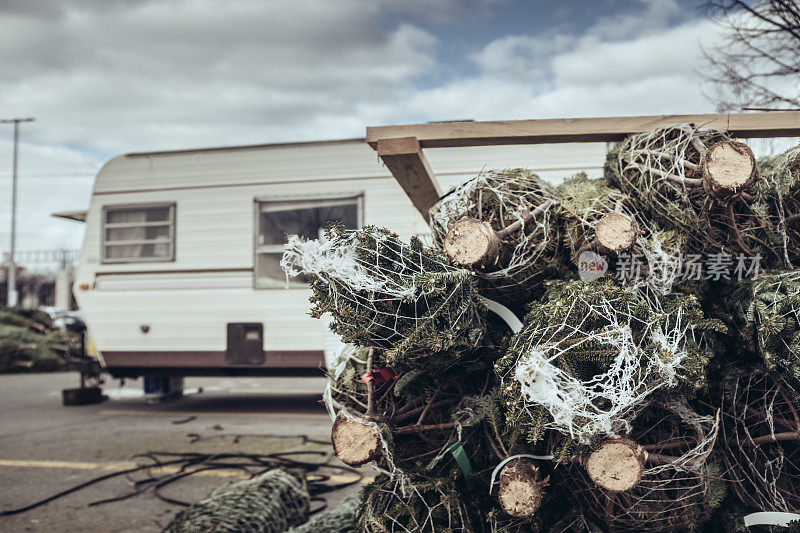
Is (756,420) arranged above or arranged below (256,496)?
above

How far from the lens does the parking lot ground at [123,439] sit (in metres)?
4.80

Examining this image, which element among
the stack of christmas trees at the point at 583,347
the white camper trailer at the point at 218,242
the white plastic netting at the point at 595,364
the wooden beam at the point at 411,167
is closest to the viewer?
the white plastic netting at the point at 595,364

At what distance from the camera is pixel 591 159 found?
25.4 feet

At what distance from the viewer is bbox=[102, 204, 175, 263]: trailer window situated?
29.3 feet

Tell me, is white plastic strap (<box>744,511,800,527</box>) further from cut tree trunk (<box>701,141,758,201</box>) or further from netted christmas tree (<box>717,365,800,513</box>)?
cut tree trunk (<box>701,141,758,201</box>)

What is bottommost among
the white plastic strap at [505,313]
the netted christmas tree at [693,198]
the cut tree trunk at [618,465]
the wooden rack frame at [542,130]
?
the cut tree trunk at [618,465]

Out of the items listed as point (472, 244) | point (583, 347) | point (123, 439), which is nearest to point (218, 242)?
point (123, 439)

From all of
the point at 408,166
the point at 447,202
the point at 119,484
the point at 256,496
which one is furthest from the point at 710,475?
the point at 119,484

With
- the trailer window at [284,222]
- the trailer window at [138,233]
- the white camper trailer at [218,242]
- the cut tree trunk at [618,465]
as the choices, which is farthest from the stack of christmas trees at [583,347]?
the trailer window at [138,233]

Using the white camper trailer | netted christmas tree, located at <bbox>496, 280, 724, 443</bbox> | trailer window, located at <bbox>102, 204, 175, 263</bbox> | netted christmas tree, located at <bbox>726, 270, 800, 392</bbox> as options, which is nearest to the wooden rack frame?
netted christmas tree, located at <bbox>726, 270, 800, 392</bbox>

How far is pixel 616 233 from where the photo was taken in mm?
2475

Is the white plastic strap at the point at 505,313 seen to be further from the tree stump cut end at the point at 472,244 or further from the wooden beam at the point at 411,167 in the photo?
the wooden beam at the point at 411,167

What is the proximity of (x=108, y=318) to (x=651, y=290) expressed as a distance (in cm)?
831

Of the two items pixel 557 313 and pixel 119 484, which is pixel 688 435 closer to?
pixel 557 313
